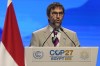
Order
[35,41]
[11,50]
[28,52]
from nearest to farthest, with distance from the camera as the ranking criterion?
[28,52] < [11,50] < [35,41]

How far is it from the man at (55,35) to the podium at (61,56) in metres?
0.25

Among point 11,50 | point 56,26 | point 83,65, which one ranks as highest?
point 56,26

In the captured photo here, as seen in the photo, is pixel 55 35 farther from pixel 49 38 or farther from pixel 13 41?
pixel 13 41

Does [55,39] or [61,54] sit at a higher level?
[55,39]

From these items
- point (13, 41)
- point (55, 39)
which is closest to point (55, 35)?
point (55, 39)

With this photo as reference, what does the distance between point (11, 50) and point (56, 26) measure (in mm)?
361

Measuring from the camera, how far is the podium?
1679 mm

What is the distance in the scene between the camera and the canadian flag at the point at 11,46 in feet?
6.20

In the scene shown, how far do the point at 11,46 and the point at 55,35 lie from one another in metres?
0.33

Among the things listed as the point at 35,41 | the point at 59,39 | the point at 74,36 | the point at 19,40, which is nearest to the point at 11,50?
the point at 19,40

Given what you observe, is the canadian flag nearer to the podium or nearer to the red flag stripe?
the red flag stripe

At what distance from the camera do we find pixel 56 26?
2.00 metres

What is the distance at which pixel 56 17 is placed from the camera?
204 centimetres

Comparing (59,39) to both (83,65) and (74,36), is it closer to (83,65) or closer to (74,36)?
(74,36)
